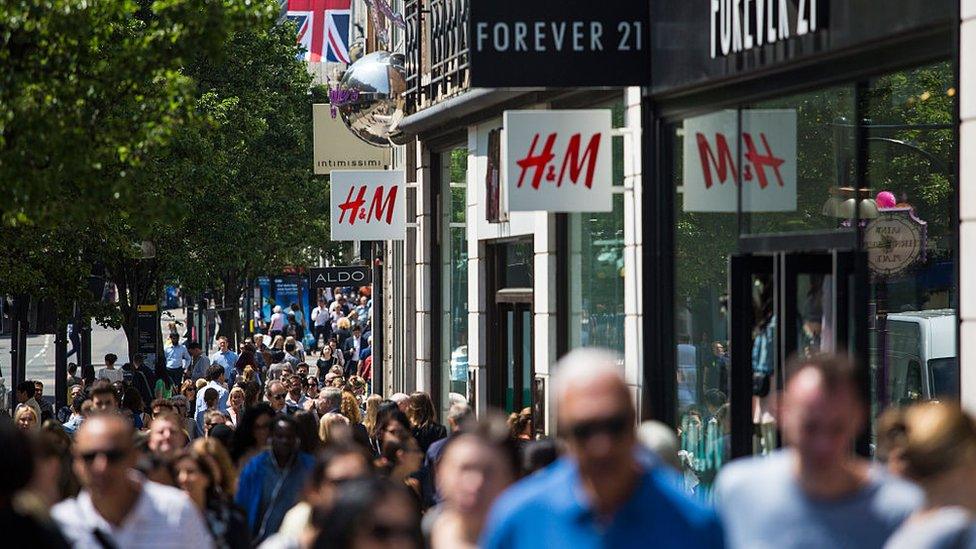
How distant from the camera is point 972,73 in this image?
987cm

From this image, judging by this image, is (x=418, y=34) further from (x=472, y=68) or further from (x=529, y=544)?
(x=529, y=544)

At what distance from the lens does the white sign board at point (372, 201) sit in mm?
23688

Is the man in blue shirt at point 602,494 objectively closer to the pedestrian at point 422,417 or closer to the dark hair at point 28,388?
the pedestrian at point 422,417

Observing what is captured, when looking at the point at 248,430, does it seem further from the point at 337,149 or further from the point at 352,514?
the point at 337,149

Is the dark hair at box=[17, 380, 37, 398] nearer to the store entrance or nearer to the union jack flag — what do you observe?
the store entrance

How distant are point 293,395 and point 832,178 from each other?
10.8 m

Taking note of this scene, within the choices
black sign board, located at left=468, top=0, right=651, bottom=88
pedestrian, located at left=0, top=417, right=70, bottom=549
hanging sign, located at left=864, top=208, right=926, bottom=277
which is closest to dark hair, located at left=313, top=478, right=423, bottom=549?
pedestrian, located at left=0, top=417, right=70, bottom=549

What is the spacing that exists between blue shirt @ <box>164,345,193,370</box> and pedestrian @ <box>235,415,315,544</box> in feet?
96.7

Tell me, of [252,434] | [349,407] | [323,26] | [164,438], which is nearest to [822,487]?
[164,438]

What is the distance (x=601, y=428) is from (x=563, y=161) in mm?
10546

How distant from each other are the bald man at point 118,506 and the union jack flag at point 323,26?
37.3m

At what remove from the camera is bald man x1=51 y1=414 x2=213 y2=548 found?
691cm

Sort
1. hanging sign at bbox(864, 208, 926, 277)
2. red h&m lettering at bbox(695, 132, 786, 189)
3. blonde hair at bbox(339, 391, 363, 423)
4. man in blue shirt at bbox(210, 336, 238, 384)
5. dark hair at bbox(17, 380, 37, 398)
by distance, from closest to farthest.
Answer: red h&m lettering at bbox(695, 132, 786, 189)
blonde hair at bbox(339, 391, 363, 423)
hanging sign at bbox(864, 208, 926, 277)
dark hair at bbox(17, 380, 37, 398)
man in blue shirt at bbox(210, 336, 238, 384)

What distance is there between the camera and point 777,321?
499 inches
